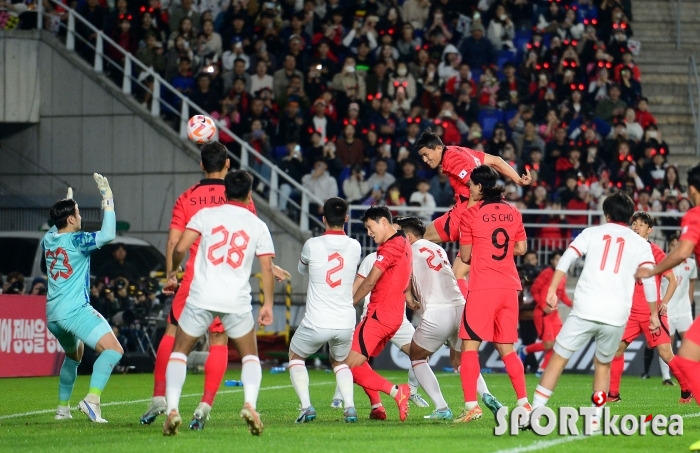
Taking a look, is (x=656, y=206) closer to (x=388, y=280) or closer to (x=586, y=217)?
(x=586, y=217)

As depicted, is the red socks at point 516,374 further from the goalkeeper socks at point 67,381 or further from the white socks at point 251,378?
the goalkeeper socks at point 67,381

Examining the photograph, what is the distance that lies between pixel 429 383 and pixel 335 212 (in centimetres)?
190

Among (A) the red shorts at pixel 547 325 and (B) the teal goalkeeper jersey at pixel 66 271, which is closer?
(B) the teal goalkeeper jersey at pixel 66 271

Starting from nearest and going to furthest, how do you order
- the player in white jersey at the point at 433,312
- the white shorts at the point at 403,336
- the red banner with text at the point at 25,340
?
the player in white jersey at the point at 433,312
the white shorts at the point at 403,336
the red banner with text at the point at 25,340

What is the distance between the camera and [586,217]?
74.1 ft

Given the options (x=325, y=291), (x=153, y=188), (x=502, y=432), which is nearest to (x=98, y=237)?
(x=325, y=291)

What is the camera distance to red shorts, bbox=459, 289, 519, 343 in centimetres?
1062

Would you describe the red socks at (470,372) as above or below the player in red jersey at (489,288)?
below

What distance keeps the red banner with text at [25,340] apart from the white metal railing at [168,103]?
194 inches

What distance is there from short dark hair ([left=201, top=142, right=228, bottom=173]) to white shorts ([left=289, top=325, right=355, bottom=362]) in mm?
1568

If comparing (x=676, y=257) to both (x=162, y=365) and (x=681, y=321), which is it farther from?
(x=681, y=321)

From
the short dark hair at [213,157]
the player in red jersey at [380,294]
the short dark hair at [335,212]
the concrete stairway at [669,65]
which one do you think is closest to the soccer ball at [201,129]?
the short dark hair at [213,157]

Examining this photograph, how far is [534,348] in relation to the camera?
21078 mm

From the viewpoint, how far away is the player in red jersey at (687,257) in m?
9.27
